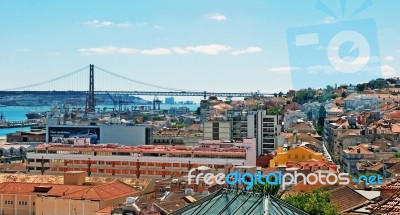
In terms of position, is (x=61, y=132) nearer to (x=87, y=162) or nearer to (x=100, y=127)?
(x=100, y=127)

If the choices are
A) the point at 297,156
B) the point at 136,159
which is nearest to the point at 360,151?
the point at 297,156

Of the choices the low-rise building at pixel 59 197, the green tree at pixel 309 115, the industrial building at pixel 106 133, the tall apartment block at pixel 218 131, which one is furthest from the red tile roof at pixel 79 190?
the green tree at pixel 309 115

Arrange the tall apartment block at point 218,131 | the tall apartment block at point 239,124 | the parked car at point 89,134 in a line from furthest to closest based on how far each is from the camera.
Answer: the parked car at point 89,134, the tall apartment block at point 218,131, the tall apartment block at point 239,124

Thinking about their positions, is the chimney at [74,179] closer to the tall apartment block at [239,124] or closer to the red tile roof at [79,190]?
the red tile roof at [79,190]

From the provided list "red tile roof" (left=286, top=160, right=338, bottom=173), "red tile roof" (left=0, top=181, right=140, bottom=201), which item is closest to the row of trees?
"red tile roof" (left=286, top=160, right=338, bottom=173)

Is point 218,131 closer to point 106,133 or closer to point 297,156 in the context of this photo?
point 106,133

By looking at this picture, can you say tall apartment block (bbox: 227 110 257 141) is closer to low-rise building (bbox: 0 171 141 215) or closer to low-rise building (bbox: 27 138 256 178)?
low-rise building (bbox: 27 138 256 178)
